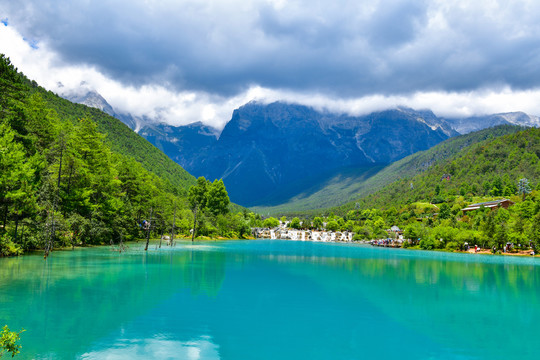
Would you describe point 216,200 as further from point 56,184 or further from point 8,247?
point 8,247

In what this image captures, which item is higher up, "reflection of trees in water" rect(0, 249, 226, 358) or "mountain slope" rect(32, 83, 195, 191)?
"mountain slope" rect(32, 83, 195, 191)

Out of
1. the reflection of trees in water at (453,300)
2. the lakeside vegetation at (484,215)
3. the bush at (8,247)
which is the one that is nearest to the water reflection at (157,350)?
the reflection of trees in water at (453,300)

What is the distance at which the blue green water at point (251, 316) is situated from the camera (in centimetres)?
1614

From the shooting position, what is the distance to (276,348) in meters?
16.4

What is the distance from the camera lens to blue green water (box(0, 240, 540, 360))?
1614 cm

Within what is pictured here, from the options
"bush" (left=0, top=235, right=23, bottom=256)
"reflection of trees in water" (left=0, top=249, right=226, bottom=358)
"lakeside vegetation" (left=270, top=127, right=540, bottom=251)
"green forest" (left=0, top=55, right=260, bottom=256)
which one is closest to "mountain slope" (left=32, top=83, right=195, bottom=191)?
"green forest" (left=0, top=55, right=260, bottom=256)

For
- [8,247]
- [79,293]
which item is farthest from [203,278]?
[8,247]

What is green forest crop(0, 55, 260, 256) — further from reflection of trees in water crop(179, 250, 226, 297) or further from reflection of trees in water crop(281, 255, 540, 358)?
reflection of trees in water crop(281, 255, 540, 358)

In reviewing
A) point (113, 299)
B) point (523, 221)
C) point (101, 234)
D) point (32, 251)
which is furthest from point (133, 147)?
point (113, 299)

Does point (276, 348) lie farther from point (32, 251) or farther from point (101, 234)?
point (101, 234)

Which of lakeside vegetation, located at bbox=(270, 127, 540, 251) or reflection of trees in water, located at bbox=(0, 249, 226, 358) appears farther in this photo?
lakeside vegetation, located at bbox=(270, 127, 540, 251)

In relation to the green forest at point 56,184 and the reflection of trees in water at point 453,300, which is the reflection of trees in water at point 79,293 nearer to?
the green forest at point 56,184

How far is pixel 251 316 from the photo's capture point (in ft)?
71.4

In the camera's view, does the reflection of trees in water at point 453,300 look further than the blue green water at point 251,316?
Yes
